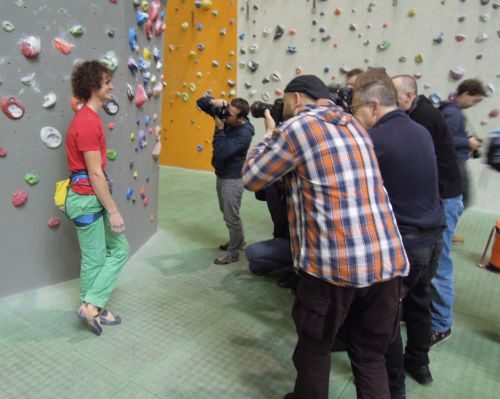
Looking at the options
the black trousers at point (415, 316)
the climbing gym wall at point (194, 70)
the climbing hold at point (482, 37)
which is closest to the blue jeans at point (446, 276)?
the black trousers at point (415, 316)

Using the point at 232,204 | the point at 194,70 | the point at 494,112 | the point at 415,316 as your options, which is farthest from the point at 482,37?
the point at 194,70

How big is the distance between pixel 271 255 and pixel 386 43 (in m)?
3.61

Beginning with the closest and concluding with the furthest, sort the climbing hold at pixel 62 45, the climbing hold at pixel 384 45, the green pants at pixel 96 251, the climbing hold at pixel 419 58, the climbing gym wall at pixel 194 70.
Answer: the green pants at pixel 96 251, the climbing hold at pixel 62 45, the climbing hold at pixel 419 58, the climbing hold at pixel 384 45, the climbing gym wall at pixel 194 70

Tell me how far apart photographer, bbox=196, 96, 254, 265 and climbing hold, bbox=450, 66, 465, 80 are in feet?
9.58

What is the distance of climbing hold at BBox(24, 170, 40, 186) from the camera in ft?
7.48

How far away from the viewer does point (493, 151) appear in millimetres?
1760

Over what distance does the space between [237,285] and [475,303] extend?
1618 mm

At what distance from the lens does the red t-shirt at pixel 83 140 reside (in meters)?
1.89

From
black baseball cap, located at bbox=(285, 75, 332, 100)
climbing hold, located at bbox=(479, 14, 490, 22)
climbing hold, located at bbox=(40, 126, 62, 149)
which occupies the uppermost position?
climbing hold, located at bbox=(479, 14, 490, 22)

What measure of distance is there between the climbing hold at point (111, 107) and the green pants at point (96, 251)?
29.6 inches

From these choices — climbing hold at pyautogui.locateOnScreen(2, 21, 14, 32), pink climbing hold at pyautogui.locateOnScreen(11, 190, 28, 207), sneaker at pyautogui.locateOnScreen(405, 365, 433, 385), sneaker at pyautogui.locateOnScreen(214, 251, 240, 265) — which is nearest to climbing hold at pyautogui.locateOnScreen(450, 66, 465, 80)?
sneaker at pyautogui.locateOnScreen(214, 251, 240, 265)

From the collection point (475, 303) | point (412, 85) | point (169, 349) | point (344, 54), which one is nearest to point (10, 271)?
point (169, 349)

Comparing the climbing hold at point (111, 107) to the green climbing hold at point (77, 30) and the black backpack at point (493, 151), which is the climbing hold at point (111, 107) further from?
the black backpack at point (493, 151)

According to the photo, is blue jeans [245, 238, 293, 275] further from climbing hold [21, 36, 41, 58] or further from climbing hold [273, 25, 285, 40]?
climbing hold [273, 25, 285, 40]
